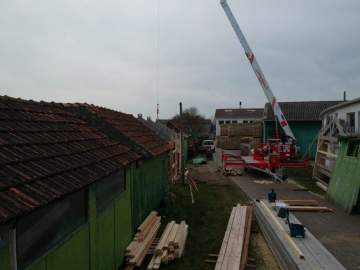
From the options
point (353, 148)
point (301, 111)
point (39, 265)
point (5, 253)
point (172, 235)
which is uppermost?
point (301, 111)

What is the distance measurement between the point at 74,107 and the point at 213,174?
15.4 metres

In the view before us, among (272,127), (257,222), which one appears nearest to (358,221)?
(257,222)

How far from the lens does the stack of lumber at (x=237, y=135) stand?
3816 centimetres

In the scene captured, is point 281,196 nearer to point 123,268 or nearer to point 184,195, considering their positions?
point 184,195

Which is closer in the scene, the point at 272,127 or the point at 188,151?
the point at 272,127

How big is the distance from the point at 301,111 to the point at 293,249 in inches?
1104

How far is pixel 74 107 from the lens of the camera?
988cm

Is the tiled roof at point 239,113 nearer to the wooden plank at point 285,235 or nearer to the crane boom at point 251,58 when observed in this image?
the crane boom at point 251,58

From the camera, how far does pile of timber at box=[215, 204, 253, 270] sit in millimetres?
7625

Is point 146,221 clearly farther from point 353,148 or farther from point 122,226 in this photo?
point 353,148

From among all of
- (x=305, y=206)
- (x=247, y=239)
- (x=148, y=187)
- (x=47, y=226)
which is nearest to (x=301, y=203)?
(x=305, y=206)

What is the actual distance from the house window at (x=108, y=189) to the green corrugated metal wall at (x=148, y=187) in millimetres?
1229

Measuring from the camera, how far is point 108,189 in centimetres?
723

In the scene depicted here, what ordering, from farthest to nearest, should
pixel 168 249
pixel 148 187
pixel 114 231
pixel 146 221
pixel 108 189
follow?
1. pixel 148 187
2. pixel 146 221
3. pixel 168 249
4. pixel 114 231
5. pixel 108 189
